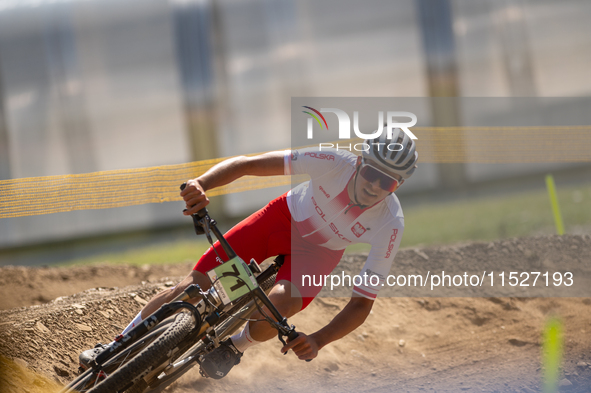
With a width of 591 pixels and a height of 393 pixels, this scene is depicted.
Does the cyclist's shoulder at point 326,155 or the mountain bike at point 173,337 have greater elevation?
the cyclist's shoulder at point 326,155

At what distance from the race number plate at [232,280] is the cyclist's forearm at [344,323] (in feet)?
1.62

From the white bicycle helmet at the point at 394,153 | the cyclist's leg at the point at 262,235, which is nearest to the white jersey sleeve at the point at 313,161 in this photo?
the white bicycle helmet at the point at 394,153

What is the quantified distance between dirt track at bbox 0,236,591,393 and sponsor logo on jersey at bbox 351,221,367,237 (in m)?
Result: 1.55

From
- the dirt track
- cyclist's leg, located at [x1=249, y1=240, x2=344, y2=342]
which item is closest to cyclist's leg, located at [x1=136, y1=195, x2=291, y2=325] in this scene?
cyclist's leg, located at [x1=249, y1=240, x2=344, y2=342]

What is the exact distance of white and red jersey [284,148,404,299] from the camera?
120 inches

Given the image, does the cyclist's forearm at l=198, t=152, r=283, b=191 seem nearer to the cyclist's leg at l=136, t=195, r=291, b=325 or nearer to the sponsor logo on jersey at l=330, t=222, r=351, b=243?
the cyclist's leg at l=136, t=195, r=291, b=325

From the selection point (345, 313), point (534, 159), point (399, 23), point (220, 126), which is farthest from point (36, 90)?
point (534, 159)

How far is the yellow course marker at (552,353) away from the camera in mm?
3798

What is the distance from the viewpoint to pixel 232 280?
2578 millimetres

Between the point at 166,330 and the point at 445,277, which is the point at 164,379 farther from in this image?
the point at 445,277

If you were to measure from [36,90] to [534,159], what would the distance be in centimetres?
904

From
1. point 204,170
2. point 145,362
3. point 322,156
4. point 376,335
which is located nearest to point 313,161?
point 322,156

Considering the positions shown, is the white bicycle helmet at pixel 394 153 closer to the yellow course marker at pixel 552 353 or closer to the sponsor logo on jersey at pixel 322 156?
the sponsor logo on jersey at pixel 322 156

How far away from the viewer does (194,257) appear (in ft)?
22.2
